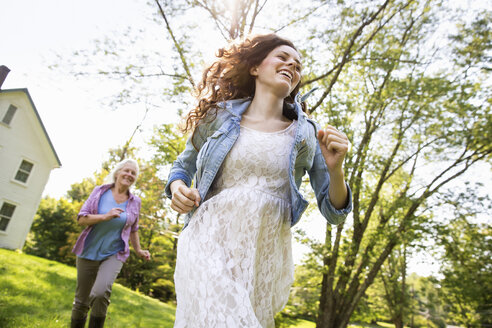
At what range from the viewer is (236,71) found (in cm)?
Answer: 213

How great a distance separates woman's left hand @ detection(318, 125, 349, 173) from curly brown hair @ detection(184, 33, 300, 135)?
66 centimetres

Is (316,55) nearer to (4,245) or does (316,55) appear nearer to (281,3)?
(281,3)

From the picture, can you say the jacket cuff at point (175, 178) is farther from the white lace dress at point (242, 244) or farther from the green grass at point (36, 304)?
the green grass at point (36, 304)

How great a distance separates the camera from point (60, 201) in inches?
793

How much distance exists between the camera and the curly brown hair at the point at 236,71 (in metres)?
2.08

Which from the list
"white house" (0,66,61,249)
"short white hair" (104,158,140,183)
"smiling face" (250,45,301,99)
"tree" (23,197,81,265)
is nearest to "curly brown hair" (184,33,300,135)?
"smiling face" (250,45,301,99)

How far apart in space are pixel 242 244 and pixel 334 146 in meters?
0.65

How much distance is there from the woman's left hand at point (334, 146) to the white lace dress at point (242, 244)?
0.23m

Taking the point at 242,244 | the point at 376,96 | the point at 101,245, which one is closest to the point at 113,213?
the point at 101,245

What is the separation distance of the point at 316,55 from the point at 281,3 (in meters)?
1.71

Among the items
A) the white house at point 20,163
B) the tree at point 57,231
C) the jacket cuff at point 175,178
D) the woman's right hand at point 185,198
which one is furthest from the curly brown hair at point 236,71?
the white house at point 20,163

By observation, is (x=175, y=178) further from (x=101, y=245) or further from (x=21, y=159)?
(x=21, y=159)

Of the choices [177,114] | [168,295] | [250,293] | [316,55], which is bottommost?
[168,295]

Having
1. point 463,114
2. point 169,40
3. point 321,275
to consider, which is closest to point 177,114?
point 169,40
